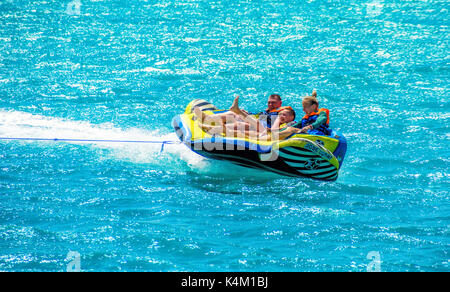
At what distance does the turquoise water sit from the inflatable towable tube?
0.69 feet

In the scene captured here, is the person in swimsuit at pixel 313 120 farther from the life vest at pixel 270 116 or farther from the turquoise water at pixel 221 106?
the turquoise water at pixel 221 106

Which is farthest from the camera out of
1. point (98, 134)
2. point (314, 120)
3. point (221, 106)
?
point (221, 106)

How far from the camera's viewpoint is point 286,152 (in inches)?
320

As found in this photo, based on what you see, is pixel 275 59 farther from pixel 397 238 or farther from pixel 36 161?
pixel 397 238

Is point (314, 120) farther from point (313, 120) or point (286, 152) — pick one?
point (286, 152)

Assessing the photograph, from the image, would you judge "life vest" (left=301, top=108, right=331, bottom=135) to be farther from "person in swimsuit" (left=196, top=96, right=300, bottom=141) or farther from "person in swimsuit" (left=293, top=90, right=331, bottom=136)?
"person in swimsuit" (left=196, top=96, right=300, bottom=141)

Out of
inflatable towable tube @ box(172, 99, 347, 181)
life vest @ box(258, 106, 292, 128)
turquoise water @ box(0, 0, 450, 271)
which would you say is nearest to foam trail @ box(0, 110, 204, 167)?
turquoise water @ box(0, 0, 450, 271)

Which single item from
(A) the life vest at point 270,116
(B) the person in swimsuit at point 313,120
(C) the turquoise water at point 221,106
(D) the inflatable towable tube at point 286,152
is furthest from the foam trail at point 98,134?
(B) the person in swimsuit at point 313,120

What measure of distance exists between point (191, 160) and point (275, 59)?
487 centimetres

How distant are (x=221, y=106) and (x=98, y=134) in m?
2.42

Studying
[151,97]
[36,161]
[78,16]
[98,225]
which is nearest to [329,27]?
[151,97]

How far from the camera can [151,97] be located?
11500mm

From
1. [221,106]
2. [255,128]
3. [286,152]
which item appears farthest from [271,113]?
[221,106]

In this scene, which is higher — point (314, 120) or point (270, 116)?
point (270, 116)
